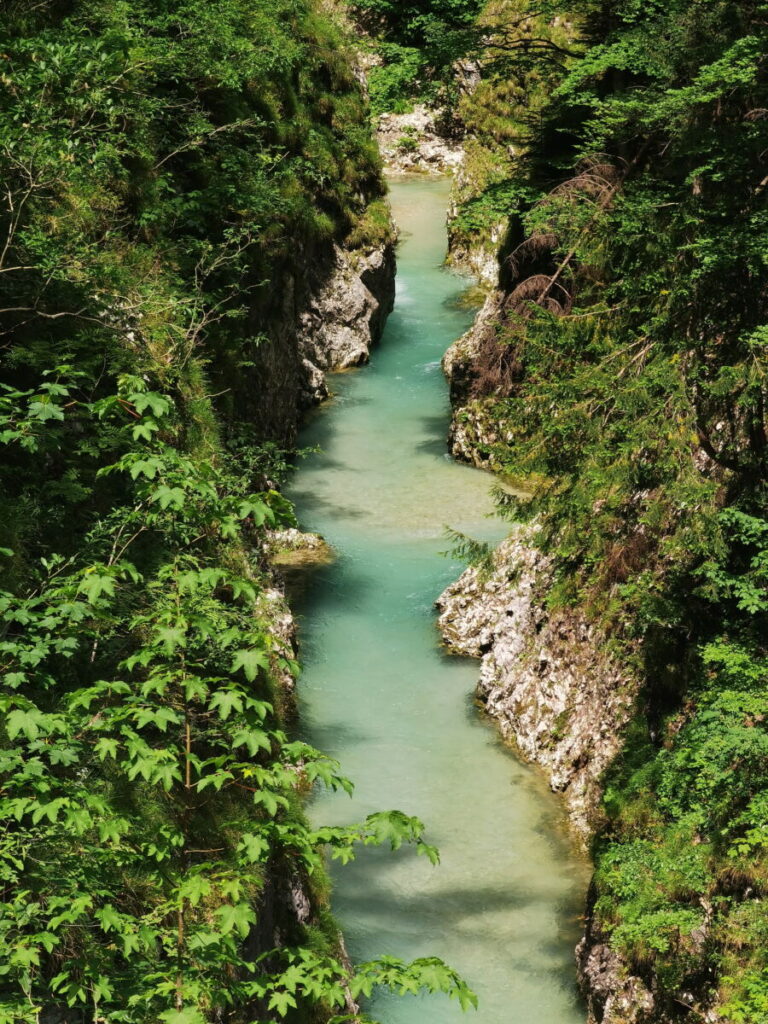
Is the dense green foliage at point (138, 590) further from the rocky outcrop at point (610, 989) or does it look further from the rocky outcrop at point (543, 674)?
the rocky outcrop at point (543, 674)

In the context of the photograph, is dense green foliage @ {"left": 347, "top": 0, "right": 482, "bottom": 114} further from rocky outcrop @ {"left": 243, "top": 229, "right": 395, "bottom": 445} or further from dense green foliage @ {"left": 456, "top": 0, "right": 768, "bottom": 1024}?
dense green foliage @ {"left": 456, "top": 0, "right": 768, "bottom": 1024}

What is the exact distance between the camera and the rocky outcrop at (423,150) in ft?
128

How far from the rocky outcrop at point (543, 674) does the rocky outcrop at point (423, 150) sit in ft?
88.3

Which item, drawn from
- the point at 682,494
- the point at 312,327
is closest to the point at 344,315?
the point at 312,327

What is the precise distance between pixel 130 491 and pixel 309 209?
14014 mm

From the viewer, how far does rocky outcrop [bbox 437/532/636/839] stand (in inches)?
484

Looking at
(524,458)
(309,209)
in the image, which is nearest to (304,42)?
(309,209)

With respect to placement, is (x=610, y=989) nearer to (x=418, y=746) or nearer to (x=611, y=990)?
(x=611, y=990)

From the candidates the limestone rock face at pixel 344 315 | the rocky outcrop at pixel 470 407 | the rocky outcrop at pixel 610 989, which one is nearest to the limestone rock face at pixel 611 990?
the rocky outcrop at pixel 610 989

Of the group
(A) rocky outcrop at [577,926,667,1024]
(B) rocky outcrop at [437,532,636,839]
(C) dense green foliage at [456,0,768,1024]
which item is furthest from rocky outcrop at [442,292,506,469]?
(A) rocky outcrop at [577,926,667,1024]

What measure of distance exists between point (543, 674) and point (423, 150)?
29.8m

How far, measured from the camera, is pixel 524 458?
453 inches

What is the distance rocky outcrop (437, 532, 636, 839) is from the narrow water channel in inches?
12.4

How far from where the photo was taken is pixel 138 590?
802 centimetres
